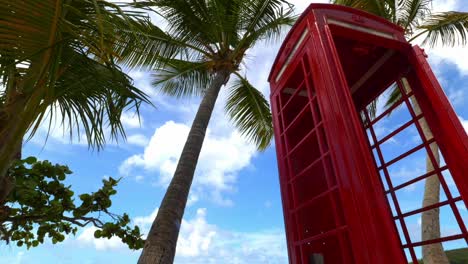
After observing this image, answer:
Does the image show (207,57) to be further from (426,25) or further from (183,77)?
(426,25)

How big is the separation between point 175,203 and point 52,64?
2.21 metres

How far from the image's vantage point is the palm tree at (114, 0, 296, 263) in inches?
170

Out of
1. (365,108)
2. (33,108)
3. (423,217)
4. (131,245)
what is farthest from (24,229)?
(423,217)

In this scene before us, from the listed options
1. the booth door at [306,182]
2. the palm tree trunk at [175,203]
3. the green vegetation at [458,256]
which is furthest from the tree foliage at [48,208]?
the green vegetation at [458,256]

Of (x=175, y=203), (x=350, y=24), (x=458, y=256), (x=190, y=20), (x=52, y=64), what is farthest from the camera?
(x=458, y=256)

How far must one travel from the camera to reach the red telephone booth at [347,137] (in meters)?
1.88

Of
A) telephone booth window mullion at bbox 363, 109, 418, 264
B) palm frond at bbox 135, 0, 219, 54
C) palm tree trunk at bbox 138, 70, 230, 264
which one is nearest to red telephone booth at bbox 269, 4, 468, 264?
telephone booth window mullion at bbox 363, 109, 418, 264

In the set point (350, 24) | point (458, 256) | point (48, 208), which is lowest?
point (48, 208)

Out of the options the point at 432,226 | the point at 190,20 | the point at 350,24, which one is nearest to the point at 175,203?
the point at 350,24

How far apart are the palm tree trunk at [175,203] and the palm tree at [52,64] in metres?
1.21

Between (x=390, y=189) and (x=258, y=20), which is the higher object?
(x=258, y=20)

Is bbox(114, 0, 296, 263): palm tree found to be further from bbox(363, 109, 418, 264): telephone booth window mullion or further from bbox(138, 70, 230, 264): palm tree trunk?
bbox(363, 109, 418, 264): telephone booth window mullion

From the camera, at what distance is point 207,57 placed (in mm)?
6652

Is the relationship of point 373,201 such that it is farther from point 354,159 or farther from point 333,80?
point 333,80
